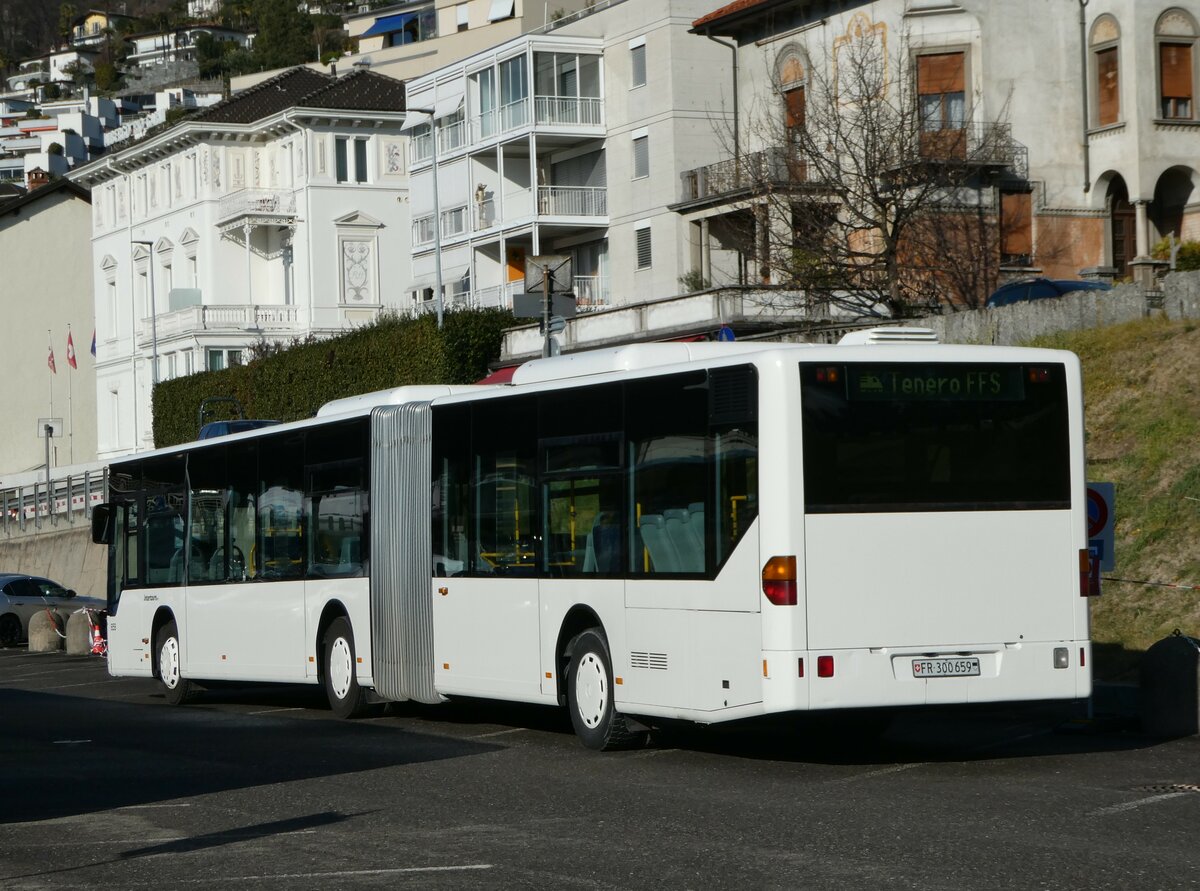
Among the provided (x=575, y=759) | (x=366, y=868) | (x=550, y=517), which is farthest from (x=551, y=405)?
(x=366, y=868)

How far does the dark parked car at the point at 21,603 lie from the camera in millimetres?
45250

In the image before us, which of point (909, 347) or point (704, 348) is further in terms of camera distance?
point (704, 348)

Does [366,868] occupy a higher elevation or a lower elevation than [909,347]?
lower

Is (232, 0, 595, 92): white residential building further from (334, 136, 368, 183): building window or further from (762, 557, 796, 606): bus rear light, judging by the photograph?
(762, 557, 796, 606): bus rear light

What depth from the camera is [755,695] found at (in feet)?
44.3

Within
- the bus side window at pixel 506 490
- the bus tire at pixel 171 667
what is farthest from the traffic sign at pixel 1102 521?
the bus tire at pixel 171 667

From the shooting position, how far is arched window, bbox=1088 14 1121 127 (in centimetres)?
4653

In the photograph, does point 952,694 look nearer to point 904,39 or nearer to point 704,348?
point 704,348

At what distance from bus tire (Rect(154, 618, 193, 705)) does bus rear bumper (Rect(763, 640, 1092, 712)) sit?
474 inches

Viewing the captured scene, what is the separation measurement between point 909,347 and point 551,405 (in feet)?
11.1

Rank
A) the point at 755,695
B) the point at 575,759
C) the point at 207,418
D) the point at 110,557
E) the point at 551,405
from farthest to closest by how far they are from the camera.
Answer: the point at 207,418 < the point at 110,557 < the point at 551,405 < the point at 575,759 < the point at 755,695

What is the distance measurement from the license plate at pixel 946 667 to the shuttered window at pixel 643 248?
42.9 metres

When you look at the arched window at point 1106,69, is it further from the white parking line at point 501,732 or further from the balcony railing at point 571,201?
the white parking line at point 501,732

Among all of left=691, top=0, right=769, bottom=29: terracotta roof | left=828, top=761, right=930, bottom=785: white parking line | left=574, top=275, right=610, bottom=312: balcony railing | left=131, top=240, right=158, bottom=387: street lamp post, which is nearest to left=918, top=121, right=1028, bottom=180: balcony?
left=691, top=0, right=769, bottom=29: terracotta roof
